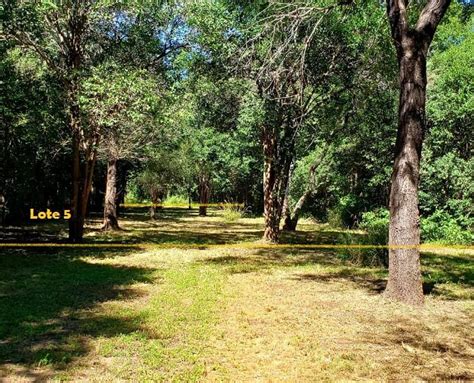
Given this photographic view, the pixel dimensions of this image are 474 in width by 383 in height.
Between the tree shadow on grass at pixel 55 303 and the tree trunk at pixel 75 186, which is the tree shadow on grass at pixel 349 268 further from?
the tree trunk at pixel 75 186

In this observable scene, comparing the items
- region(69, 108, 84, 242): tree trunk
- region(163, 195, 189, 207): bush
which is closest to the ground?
region(69, 108, 84, 242): tree trunk

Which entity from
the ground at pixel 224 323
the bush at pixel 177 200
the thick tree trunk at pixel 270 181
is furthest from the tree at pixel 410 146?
the bush at pixel 177 200

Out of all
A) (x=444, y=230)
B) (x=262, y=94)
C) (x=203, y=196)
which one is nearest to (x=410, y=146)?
(x=262, y=94)

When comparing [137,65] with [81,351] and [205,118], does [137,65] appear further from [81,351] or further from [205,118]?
[81,351]

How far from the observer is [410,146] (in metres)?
8.39

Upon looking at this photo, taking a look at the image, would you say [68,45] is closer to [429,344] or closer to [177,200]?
[429,344]

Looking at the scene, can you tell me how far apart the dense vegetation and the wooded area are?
2.3 inches

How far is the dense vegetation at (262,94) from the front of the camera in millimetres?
9789

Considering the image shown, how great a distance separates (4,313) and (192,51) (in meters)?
11.9

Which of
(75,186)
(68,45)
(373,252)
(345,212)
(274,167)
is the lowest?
(373,252)

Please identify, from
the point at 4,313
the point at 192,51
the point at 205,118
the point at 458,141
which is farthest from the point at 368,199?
the point at 4,313

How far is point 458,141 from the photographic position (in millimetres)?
22734

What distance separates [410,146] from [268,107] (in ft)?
26.0

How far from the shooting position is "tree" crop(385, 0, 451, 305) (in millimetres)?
8375
